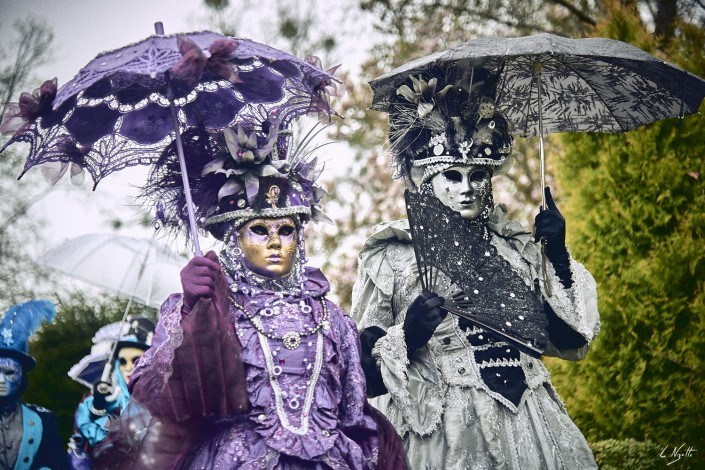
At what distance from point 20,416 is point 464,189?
Result: 2.97 meters

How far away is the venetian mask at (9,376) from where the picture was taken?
5.91 meters

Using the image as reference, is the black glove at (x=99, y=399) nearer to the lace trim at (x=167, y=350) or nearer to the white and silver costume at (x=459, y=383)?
the white and silver costume at (x=459, y=383)

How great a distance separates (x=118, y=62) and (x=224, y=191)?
0.73 meters

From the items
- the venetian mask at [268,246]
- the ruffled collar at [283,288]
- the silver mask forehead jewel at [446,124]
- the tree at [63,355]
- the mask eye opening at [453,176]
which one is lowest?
the tree at [63,355]

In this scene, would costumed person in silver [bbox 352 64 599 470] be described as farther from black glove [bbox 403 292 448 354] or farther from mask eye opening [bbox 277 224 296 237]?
mask eye opening [bbox 277 224 296 237]

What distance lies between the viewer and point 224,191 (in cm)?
426

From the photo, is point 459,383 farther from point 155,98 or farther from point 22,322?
point 22,322

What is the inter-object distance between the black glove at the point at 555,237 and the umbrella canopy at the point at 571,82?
0.47 m

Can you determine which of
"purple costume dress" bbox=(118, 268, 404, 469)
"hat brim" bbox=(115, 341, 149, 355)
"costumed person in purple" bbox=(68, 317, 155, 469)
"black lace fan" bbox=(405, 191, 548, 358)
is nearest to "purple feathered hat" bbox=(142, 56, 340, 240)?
"purple costume dress" bbox=(118, 268, 404, 469)

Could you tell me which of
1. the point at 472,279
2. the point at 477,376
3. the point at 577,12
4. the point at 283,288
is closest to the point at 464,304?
the point at 472,279

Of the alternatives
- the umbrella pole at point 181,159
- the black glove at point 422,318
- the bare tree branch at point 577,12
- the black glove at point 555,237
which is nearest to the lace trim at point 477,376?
the black glove at point 422,318

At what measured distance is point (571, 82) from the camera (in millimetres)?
5320

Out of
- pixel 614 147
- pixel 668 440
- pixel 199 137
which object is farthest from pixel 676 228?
pixel 199 137

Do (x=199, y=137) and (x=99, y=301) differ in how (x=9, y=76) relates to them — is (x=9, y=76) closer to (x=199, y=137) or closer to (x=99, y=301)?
(x=99, y=301)
